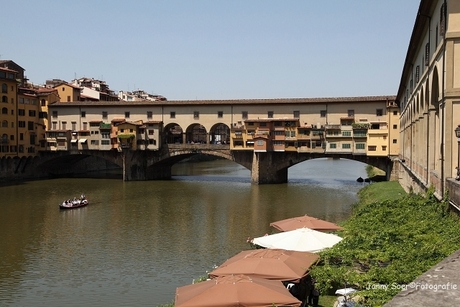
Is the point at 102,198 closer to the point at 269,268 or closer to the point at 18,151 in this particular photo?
the point at 18,151

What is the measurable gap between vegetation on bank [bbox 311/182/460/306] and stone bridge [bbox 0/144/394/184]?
101ft

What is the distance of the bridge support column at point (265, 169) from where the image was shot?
53.0 meters

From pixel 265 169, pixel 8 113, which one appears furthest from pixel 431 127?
pixel 8 113

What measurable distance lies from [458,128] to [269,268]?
7.49 metres

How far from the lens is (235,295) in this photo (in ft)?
32.8

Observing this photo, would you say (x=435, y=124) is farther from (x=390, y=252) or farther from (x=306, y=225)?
(x=390, y=252)

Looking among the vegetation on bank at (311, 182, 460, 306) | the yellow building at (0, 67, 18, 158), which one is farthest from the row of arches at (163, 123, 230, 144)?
the vegetation on bank at (311, 182, 460, 306)

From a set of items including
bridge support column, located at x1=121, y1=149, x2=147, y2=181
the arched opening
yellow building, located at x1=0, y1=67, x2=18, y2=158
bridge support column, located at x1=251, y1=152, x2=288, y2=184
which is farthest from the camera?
bridge support column, located at x1=121, y1=149, x2=147, y2=181

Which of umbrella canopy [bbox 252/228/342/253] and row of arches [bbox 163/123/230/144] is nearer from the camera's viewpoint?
Answer: umbrella canopy [bbox 252/228/342/253]

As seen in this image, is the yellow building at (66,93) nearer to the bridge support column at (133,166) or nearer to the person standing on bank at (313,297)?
the bridge support column at (133,166)

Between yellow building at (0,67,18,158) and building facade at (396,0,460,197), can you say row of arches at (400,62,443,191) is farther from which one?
yellow building at (0,67,18,158)

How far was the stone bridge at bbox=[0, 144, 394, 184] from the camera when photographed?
53.2 metres

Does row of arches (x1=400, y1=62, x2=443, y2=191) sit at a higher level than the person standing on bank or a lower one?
higher

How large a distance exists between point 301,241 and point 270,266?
440cm
